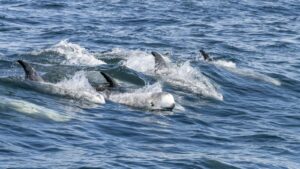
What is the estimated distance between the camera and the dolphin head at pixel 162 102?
20078 millimetres

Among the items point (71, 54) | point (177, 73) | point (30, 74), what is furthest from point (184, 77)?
point (30, 74)

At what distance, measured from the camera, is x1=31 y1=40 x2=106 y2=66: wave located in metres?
25.2

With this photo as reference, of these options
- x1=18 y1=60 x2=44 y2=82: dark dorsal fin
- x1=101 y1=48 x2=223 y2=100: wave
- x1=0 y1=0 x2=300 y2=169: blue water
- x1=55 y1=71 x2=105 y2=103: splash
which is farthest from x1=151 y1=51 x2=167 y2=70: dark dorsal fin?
x1=18 y1=60 x2=44 y2=82: dark dorsal fin

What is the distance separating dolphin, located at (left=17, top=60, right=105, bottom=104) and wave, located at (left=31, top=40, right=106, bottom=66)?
11.6 feet

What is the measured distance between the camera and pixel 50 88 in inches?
822

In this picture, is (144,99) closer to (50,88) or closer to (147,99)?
(147,99)

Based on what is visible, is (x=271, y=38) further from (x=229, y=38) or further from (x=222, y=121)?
(x=222, y=121)

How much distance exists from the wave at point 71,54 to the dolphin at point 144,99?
13.1 ft

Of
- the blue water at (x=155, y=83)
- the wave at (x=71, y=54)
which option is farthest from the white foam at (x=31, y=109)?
the wave at (x=71, y=54)

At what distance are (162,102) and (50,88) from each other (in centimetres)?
305

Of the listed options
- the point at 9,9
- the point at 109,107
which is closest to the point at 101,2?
the point at 9,9

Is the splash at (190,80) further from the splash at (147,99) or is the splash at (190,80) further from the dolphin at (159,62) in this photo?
the splash at (147,99)

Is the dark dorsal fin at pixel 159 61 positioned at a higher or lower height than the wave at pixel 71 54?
higher

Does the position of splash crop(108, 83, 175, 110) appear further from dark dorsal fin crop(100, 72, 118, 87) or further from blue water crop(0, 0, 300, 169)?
dark dorsal fin crop(100, 72, 118, 87)
